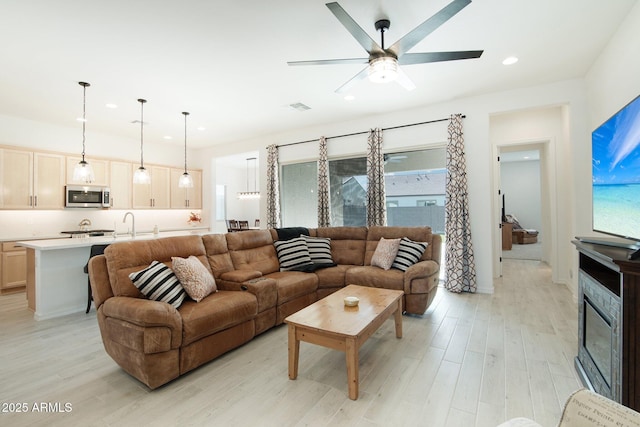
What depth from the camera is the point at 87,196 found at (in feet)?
18.5

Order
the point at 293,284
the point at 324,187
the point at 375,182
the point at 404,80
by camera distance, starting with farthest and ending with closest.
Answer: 1. the point at 324,187
2. the point at 375,182
3. the point at 293,284
4. the point at 404,80

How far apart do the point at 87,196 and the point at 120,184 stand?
0.64 metres

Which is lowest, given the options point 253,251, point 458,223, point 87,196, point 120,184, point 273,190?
point 253,251

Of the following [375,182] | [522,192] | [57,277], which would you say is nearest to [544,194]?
[375,182]

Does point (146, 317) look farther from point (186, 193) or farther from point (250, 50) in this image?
point (186, 193)

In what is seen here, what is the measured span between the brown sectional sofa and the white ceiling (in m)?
1.98

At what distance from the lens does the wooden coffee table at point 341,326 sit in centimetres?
199

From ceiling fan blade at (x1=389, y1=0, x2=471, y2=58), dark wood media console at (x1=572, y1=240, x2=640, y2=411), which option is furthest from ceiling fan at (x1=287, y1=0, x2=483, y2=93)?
dark wood media console at (x1=572, y1=240, x2=640, y2=411)

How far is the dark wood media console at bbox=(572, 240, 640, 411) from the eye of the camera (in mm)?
1475

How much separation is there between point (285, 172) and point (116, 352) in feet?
15.8

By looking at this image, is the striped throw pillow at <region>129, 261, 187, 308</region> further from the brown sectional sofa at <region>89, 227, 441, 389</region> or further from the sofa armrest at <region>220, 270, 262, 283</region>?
the sofa armrest at <region>220, 270, 262, 283</region>

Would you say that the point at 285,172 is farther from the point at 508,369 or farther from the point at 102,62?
the point at 508,369

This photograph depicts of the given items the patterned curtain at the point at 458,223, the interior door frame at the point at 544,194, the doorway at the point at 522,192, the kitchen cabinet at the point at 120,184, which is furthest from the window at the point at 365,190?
the doorway at the point at 522,192

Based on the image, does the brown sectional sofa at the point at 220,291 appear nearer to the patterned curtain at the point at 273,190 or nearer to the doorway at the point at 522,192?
the patterned curtain at the point at 273,190
